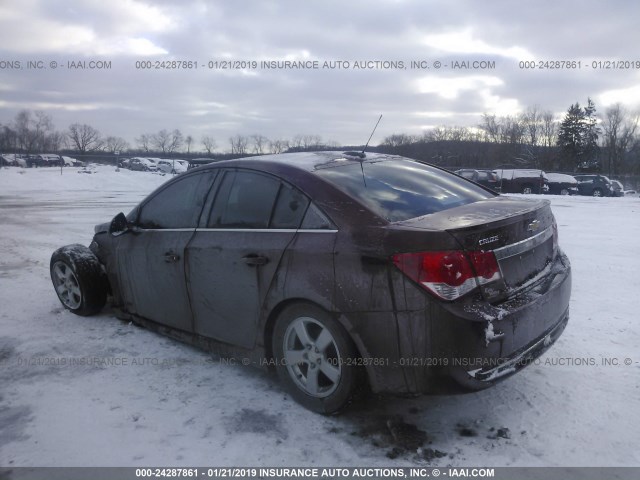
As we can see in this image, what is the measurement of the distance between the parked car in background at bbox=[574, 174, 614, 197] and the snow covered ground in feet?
103

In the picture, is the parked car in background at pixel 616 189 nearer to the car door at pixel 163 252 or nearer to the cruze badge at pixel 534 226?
the cruze badge at pixel 534 226

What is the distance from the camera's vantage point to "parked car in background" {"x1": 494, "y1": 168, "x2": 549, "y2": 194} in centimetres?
3184

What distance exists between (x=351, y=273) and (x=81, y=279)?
3.04m

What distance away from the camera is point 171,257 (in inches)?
151

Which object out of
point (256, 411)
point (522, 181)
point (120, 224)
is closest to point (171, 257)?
point (120, 224)

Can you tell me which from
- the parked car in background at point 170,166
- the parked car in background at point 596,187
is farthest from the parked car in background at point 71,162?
the parked car in background at point 596,187

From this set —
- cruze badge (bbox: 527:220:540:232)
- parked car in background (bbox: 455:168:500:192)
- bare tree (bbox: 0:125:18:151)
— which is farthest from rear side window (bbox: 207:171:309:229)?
bare tree (bbox: 0:125:18:151)

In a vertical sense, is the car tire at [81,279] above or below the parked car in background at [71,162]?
below

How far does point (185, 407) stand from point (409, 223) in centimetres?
182

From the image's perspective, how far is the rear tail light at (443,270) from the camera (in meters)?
2.57

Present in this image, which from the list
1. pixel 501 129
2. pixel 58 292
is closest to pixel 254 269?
pixel 58 292

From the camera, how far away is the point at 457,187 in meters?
3.83

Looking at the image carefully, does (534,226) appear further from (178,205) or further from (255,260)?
(178,205)

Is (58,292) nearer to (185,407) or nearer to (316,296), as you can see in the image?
(185,407)
